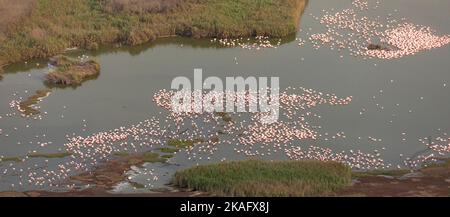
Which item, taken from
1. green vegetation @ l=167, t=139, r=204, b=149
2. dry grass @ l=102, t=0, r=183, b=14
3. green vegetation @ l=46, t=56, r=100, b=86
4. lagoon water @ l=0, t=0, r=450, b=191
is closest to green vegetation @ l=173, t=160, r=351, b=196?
lagoon water @ l=0, t=0, r=450, b=191

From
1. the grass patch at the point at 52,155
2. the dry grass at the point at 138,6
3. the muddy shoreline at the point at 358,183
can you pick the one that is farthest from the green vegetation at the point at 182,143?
the dry grass at the point at 138,6

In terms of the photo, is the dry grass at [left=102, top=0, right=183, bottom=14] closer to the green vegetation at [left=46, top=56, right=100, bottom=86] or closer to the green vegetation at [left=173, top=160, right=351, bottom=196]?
the green vegetation at [left=46, top=56, right=100, bottom=86]

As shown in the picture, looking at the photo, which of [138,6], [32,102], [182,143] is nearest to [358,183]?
[182,143]

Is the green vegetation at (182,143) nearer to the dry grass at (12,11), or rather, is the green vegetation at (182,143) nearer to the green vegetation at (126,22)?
the green vegetation at (126,22)

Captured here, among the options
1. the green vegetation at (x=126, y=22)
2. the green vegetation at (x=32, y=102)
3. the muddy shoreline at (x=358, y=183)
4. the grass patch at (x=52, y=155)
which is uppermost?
the green vegetation at (x=126, y=22)

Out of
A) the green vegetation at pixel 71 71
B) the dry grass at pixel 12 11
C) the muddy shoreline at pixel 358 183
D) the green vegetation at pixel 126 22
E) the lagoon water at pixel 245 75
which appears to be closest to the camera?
the muddy shoreline at pixel 358 183

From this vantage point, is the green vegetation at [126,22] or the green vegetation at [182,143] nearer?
the green vegetation at [182,143]
